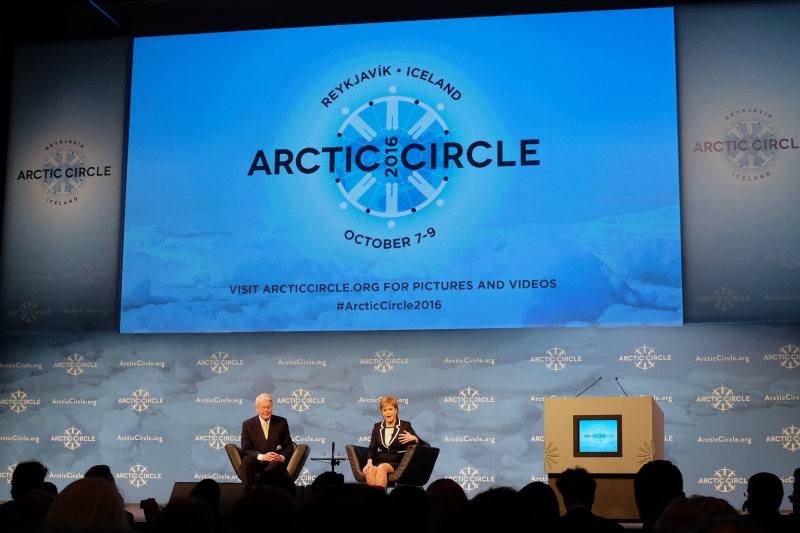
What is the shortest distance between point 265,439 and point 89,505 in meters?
4.61

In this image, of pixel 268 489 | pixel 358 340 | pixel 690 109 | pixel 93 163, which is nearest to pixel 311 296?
pixel 358 340

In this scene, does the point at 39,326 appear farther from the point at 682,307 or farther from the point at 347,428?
the point at 682,307

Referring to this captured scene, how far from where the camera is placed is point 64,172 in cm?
794

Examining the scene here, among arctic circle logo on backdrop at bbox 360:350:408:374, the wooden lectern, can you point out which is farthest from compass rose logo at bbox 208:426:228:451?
the wooden lectern

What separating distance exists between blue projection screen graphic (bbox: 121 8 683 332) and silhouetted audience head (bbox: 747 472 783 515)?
3.55 metres

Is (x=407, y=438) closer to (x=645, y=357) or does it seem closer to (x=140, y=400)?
(x=645, y=357)

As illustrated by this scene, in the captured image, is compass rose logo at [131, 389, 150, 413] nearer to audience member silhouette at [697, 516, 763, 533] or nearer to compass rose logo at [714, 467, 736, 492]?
compass rose logo at [714, 467, 736, 492]

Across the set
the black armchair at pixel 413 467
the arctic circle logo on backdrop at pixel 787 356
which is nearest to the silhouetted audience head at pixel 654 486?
the black armchair at pixel 413 467

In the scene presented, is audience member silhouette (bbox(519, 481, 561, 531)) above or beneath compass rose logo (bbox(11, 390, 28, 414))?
beneath

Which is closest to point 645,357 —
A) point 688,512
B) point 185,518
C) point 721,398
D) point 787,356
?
point 721,398

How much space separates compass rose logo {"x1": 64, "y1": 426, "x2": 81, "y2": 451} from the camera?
7.43m

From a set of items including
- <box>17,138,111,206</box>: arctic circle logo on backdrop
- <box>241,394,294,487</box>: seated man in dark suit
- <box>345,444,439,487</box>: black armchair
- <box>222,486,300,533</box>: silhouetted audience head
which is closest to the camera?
<box>222,486,300,533</box>: silhouetted audience head

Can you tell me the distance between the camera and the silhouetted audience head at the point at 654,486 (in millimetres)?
3045

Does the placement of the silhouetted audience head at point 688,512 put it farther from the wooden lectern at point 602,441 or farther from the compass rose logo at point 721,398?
the compass rose logo at point 721,398
